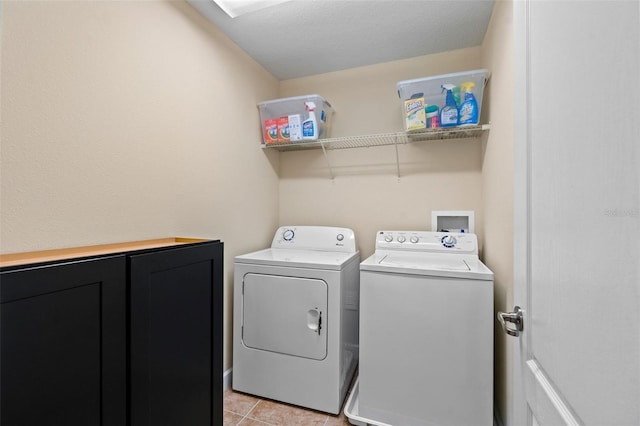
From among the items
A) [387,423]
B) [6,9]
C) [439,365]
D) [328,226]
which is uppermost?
[6,9]

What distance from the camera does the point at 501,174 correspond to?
148 cm

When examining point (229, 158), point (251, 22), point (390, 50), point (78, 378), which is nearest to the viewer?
point (78, 378)

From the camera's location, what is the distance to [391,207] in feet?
7.51

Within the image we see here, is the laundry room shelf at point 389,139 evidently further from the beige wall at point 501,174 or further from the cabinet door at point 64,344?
the cabinet door at point 64,344

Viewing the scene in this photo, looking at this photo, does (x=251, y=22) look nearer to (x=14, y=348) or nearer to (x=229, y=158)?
(x=229, y=158)

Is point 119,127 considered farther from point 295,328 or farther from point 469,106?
point 469,106

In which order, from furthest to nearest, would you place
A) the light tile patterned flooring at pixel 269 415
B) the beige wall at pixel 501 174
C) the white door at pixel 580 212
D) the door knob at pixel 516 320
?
1. the light tile patterned flooring at pixel 269 415
2. the beige wall at pixel 501 174
3. the door knob at pixel 516 320
4. the white door at pixel 580 212

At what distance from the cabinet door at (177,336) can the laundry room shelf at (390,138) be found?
51.6 inches

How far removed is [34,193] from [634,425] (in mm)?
1641

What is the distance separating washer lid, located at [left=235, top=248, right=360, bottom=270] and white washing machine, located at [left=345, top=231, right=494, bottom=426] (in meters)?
0.23

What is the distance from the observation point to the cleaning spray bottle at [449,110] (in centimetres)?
182

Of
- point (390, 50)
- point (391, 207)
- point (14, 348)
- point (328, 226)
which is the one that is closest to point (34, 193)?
point (14, 348)

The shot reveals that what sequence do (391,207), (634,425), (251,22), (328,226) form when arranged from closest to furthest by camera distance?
(634,425), (251,22), (391,207), (328,226)

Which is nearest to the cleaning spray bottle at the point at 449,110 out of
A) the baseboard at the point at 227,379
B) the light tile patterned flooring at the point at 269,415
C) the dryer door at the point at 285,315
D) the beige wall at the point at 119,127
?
the dryer door at the point at 285,315
